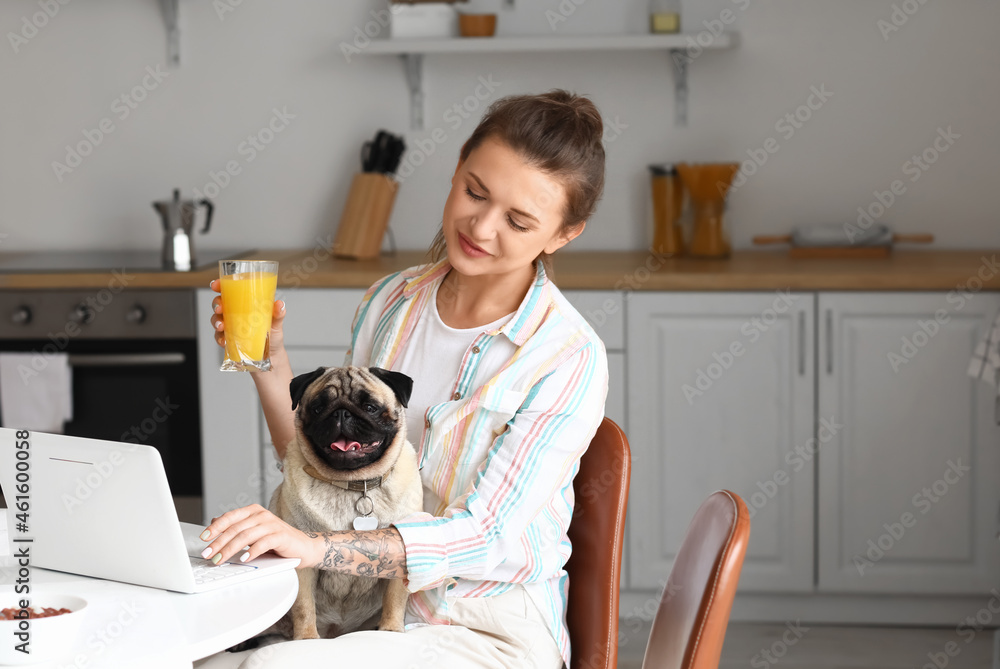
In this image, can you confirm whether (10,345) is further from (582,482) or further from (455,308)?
(582,482)

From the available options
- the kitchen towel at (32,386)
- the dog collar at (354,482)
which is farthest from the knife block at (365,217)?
the dog collar at (354,482)

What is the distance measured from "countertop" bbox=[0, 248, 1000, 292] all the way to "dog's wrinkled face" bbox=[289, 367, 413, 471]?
131 cm

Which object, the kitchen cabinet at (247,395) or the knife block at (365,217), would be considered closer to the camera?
the kitchen cabinet at (247,395)

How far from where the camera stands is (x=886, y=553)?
2639mm

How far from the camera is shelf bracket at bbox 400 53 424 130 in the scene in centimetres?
311

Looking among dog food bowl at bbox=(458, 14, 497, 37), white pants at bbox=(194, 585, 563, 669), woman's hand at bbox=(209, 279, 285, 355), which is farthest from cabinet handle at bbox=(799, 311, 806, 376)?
woman's hand at bbox=(209, 279, 285, 355)

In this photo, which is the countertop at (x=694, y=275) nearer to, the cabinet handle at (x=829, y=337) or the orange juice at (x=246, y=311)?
the cabinet handle at (x=829, y=337)

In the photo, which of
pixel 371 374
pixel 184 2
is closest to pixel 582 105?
pixel 371 374

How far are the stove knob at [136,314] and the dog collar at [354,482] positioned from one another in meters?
1.53

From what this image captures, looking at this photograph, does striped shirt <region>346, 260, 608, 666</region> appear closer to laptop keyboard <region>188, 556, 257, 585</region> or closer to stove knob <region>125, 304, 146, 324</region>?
laptop keyboard <region>188, 556, 257, 585</region>

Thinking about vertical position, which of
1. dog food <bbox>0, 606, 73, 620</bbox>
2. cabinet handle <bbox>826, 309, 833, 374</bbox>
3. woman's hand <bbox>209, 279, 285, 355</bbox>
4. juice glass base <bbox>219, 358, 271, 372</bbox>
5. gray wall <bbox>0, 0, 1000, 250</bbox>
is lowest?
cabinet handle <bbox>826, 309, 833, 374</bbox>

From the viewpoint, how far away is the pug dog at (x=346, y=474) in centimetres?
124

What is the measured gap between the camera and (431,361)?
1506 mm

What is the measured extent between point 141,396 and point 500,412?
164cm
